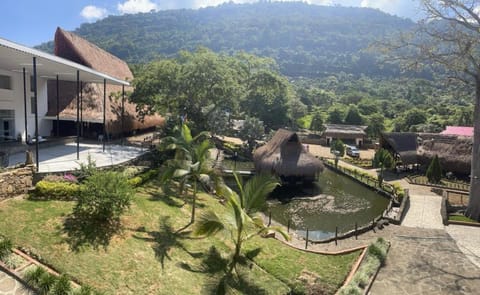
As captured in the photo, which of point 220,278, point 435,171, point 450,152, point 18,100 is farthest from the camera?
point 450,152

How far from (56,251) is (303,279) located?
22.1 feet

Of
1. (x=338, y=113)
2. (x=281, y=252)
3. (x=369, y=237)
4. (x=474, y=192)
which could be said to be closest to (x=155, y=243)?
Result: (x=281, y=252)

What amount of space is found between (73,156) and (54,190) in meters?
6.93

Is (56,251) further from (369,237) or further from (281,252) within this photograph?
(369,237)

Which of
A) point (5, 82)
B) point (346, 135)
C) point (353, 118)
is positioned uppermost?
point (5, 82)

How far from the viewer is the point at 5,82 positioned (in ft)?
66.0

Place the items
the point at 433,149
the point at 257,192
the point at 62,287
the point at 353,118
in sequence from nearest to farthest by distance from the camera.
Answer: the point at 62,287, the point at 257,192, the point at 433,149, the point at 353,118

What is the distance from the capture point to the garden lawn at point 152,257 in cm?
790

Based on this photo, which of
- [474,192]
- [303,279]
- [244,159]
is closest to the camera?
[303,279]

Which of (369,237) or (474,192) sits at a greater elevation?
(474,192)

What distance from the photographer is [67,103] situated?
25547 millimetres

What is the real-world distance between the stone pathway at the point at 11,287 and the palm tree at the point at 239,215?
3.86 metres

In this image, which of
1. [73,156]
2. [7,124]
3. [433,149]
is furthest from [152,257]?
[433,149]

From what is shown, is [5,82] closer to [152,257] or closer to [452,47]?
[152,257]
